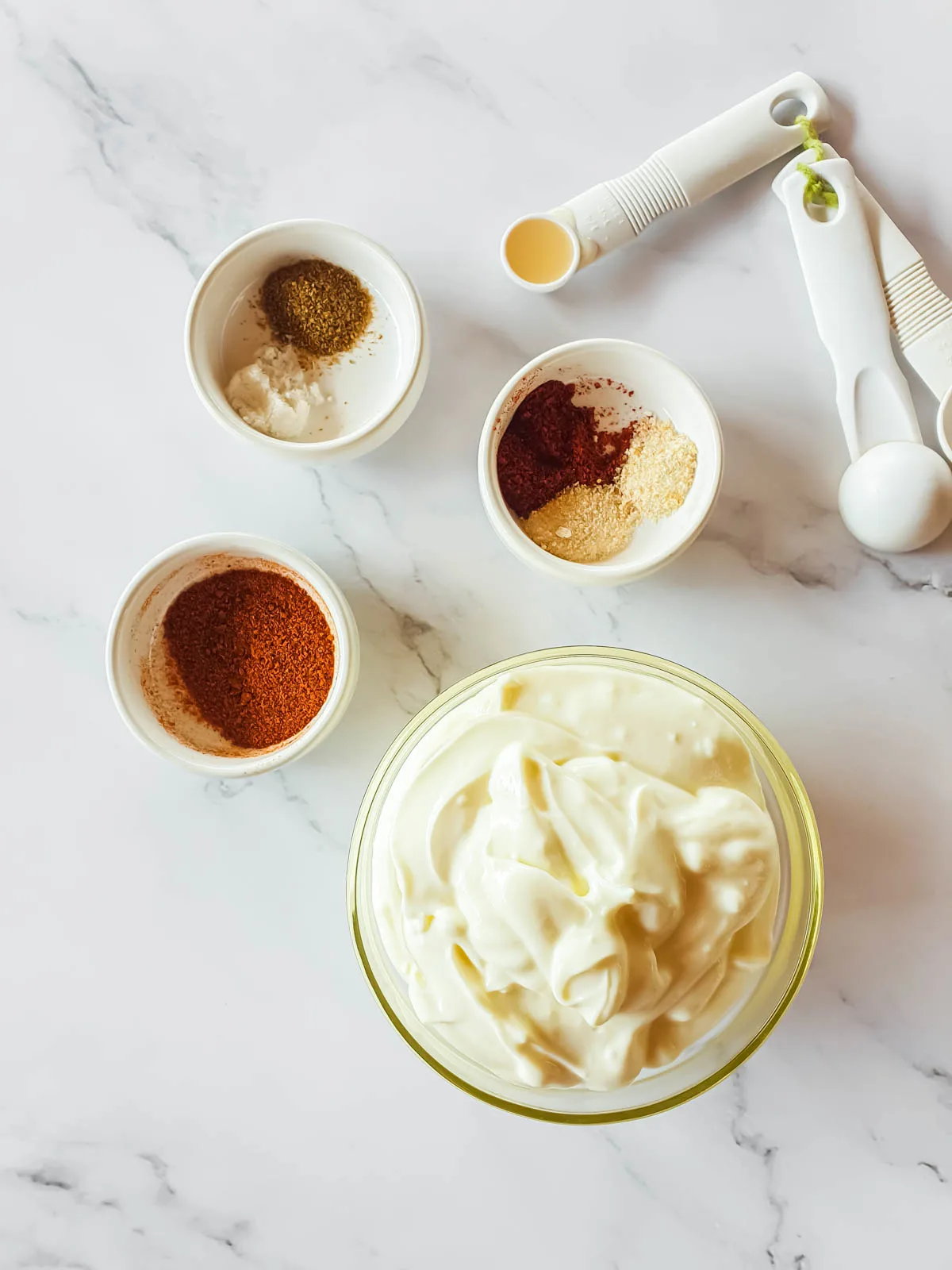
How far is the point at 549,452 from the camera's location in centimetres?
121

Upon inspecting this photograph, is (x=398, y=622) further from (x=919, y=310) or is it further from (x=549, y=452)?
(x=919, y=310)

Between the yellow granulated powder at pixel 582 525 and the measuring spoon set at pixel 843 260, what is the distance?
266mm

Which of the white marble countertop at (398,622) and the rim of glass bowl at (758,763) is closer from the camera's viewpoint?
the rim of glass bowl at (758,763)

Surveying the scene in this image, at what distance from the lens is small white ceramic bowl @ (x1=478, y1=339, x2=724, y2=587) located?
1.14 metres

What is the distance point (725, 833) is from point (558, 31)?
1.02 metres

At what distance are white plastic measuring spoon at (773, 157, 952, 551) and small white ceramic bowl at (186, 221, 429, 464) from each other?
48cm

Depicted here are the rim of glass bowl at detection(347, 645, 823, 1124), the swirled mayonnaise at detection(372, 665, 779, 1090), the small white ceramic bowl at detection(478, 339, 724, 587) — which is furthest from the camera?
the small white ceramic bowl at detection(478, 339, 724, 587)

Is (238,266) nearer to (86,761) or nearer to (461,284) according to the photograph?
(461,284)

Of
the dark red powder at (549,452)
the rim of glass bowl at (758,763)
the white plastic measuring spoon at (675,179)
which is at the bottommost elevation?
the rim of glass bowl at (758,763)

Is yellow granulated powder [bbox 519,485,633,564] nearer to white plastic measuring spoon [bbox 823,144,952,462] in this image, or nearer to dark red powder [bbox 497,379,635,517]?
dark red powder [bbox 497,379,635,517]

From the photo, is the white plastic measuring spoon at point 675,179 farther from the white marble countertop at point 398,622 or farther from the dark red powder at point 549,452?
the dark red powder at point 549,452

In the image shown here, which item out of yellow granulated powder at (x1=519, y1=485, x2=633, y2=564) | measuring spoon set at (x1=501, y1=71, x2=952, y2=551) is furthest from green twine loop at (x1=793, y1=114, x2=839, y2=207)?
yellow granulated powder at (x1=519, y1=485, x2=633, y2=564)

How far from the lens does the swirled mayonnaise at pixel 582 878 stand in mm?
860

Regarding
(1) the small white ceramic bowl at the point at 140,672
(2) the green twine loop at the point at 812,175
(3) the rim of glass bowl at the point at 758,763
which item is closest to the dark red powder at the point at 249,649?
(1) the small white ceramic bowl at the point at 140,672
